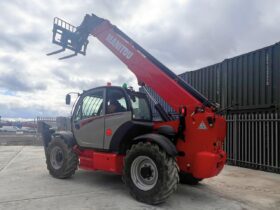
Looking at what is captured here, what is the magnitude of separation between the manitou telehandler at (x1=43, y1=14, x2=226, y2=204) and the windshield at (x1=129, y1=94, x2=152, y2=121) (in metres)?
0.03

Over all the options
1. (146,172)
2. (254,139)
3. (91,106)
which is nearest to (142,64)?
(91,106)

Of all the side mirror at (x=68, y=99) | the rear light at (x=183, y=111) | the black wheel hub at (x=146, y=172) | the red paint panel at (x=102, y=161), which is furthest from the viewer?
the side mirror at (x=68, y=99)

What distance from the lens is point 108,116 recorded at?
25.0 feet

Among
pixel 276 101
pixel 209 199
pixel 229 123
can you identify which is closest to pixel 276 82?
pixel 276 101

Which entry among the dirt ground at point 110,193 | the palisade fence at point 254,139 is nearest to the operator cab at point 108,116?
the dirt ground at point 110,193

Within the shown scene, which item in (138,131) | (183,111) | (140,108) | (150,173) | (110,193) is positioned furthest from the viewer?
(140,108)

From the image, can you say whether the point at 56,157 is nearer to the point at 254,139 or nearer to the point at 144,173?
the point at 144,173

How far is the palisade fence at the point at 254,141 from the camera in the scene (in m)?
10.4

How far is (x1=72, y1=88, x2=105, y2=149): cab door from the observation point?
7816 mm

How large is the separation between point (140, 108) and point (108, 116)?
0.77 metres

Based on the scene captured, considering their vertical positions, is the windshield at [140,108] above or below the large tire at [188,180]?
above

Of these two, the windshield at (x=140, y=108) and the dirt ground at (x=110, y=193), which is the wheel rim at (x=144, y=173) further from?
the windshield at (x=140, y=108)

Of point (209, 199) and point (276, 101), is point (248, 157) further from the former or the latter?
point (209, 199)

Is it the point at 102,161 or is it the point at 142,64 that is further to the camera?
the point at 142,64
